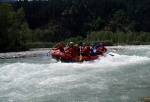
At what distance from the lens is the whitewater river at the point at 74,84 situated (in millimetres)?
10641

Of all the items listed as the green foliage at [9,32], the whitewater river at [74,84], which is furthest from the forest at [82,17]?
the whitewater river at [74,84]

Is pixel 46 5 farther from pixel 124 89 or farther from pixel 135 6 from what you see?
pixel 124 89

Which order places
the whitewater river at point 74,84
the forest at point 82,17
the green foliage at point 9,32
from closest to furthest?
the whitewater river at point 74,84, the green foliage at point 9,32, the forest at point 82,17

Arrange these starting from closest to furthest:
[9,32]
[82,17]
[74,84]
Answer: [74,84]
[9,32]
[82,17]

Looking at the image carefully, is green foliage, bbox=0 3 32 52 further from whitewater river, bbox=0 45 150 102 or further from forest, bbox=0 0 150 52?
forest, bbox=0 0 150 52

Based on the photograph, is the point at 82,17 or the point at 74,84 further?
the point at 82,17

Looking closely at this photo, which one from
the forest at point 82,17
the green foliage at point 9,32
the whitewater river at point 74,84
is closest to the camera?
the whitewater river at point 74,84

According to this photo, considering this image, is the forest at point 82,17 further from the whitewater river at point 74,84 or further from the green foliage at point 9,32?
the whitewater river at point 74,84

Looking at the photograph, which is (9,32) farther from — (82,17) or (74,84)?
(82,17)

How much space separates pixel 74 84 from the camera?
41.3ft

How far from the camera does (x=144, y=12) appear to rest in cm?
9888

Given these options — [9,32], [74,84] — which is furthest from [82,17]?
[74,84]

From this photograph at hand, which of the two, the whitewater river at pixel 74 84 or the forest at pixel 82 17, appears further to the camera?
the forest at pixel 82 17

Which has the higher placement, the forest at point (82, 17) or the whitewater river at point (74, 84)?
the forest at point (82, 17)
